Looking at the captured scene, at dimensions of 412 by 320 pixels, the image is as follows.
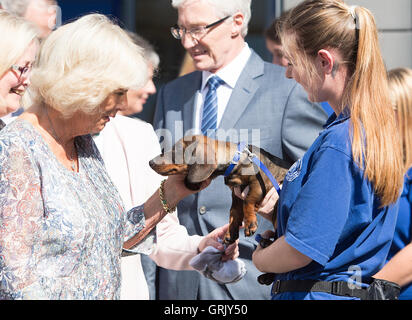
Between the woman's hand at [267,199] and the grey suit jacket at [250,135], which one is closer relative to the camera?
the woman's hand at [267,199]

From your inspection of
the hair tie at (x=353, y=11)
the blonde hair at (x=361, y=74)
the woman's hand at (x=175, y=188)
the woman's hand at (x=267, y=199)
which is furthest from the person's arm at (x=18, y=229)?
the hair tie at (x=353, y=11)

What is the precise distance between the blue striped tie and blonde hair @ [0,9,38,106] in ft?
4.02

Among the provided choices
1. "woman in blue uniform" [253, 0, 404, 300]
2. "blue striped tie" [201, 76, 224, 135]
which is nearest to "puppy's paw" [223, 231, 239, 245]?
"woman in blue uniform" [253, 0, 404, 300]

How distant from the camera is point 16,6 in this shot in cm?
462

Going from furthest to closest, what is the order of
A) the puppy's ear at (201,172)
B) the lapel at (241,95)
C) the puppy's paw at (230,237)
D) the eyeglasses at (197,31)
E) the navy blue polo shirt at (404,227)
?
the eyeglasses at (197,31)
the lapel at (241,95)
the navy blue polo shirt at (404,227)
the puppy's paw at (230,237)
the puppy's ear at (201,172)

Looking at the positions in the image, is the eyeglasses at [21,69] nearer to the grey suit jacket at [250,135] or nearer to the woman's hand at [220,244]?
the grey suit jacket at [250,135]

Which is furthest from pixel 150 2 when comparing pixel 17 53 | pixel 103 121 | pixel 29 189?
pixel 29 189

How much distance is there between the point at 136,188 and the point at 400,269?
1.38 metres

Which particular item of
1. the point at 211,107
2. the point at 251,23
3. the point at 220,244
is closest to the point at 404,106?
the point at 211,107

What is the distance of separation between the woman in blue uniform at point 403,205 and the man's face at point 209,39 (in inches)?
39.6

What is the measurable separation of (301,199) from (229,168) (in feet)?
1.77

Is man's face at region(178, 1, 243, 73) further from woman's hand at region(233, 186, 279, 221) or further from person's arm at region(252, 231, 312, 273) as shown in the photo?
person's arm at region(252, 231, 312, 273)

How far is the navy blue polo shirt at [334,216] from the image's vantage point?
2.11m

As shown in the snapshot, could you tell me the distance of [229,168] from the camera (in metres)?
2.63
